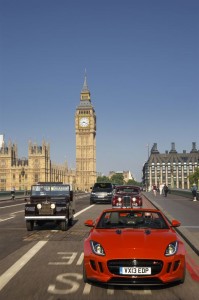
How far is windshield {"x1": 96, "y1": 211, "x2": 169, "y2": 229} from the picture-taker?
8219 mm

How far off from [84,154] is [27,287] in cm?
16891

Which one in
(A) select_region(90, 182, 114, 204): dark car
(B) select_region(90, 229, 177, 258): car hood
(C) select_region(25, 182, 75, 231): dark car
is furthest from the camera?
(A) select_region(90, 182, 114, 204): dark car

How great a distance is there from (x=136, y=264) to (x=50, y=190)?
11.8 meters

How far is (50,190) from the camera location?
1814cm

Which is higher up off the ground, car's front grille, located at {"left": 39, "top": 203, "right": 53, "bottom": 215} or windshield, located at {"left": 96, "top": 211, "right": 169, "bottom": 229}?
windshield, located at {"left": 96, "top": 211, "right": 169, "bottom": 229}

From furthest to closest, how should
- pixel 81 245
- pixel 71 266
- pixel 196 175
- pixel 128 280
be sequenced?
1. pixel 196 175
2. pixel 81 245
3. pixel 71 266
4. pixel 128 280

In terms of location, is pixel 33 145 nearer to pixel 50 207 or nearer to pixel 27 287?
pixel 50 207

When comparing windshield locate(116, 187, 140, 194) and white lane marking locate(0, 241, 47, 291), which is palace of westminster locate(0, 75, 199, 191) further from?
white lane marking locate(0, 241, 47, 291)

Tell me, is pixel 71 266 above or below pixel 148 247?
below

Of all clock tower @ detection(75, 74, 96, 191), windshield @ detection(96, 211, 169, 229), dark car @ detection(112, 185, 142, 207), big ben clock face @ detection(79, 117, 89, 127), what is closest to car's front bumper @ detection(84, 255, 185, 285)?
windshield @ detection(96, 211, 169, 229)

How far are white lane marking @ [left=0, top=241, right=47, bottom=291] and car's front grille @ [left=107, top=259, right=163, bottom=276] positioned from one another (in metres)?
1.86

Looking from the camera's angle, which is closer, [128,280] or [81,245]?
[128,280]

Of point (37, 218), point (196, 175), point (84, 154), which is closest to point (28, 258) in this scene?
point (37, 218)

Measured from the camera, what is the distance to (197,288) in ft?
23.1
